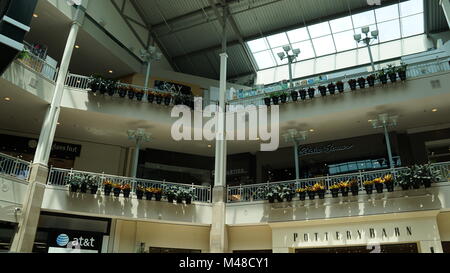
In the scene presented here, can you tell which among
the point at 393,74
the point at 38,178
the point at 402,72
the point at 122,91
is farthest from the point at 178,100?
the point at 402,72

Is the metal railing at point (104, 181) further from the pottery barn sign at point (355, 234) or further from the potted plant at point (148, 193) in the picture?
the pottery barn sign at point (355, 234)

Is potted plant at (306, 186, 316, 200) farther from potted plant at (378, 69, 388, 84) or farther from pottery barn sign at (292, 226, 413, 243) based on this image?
potted plant at (378, 69, 388, 84)

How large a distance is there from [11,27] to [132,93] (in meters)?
16.2

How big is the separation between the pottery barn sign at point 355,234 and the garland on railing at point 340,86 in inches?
266

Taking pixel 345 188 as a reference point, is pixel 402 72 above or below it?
above

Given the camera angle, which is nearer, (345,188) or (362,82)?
(345,188)

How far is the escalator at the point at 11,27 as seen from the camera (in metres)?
3.36

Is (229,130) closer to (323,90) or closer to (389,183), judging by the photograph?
(323,90)

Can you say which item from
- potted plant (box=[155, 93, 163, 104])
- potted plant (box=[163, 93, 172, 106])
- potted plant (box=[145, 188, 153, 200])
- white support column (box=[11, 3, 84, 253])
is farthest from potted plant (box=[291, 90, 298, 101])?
white support column (box=[11, 3, 84, 253])

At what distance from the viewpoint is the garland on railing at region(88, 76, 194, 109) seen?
18.6m

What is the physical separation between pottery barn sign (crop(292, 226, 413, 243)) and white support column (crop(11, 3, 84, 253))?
1132cm

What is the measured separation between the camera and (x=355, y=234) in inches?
627

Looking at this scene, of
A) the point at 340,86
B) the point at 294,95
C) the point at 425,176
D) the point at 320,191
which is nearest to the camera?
the point at 425,176
